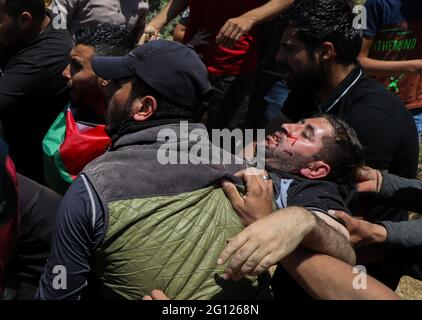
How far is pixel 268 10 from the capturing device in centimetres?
406

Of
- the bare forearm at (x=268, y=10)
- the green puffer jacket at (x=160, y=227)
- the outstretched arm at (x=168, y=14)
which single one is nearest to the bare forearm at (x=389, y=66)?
the bare forearm at (x=268, y=10)

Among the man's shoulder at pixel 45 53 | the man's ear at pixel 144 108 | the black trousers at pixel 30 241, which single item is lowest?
the black trousers at pixel 30 241

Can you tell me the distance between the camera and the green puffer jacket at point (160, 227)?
1.96 m

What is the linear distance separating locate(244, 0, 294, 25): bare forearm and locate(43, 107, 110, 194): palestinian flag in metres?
1.59

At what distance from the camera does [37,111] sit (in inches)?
133

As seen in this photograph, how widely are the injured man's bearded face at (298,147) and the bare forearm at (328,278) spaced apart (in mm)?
623

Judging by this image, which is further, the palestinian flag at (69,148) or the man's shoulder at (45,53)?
the man's shoulder at (45,53)

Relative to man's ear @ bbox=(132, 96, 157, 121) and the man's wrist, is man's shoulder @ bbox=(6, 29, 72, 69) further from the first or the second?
the man's wrist

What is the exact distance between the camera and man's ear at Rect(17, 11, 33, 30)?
331 centimetres

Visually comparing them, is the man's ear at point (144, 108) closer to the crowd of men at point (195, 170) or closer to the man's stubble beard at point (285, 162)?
the crowd of men at point (195, 170)

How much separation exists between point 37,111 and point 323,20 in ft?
5.20

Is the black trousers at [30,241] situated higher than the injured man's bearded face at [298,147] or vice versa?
the injured man's bearded face at [298,147]

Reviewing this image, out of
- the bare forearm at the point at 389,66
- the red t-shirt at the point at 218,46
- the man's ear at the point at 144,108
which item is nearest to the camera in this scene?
the man's ear at the point at 144,108

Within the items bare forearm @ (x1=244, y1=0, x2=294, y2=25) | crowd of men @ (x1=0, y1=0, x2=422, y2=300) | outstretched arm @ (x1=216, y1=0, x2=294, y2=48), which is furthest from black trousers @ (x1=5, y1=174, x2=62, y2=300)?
bare forearm @ (x1=244, y1=0, x2=294, y2=25)
